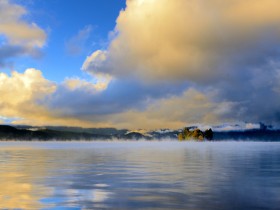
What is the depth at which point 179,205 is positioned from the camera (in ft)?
68.5

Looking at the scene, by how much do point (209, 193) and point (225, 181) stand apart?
775cm

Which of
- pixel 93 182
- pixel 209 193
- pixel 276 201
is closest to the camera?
pixel 276 201

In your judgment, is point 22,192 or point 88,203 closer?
point 88,203

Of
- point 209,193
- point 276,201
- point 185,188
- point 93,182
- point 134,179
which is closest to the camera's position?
point 276,201

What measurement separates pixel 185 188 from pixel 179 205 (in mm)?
6798

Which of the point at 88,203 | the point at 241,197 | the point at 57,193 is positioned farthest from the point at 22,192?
the point at 241,197

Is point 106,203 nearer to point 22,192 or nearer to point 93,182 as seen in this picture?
point 22,192

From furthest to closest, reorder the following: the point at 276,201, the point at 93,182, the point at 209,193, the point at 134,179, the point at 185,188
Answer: the point at 134,179 < the point at 93,182 < the point at 185,188 < the point at 209,193 < the point at 276,201

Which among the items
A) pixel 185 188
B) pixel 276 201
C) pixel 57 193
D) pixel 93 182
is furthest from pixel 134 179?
pixel 276 201

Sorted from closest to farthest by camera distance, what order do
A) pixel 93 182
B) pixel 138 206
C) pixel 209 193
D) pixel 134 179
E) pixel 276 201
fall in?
1. pixel 138 206
2. pixel 276 201
3. pixel 209 193
4. pixel 93 182
5. pixel 134 179

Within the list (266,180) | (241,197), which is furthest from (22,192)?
(266,180)

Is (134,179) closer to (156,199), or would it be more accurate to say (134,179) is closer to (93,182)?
(93,182)

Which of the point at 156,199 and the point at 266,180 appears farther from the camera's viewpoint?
the point at 266,180

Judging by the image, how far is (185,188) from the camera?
2758cm
